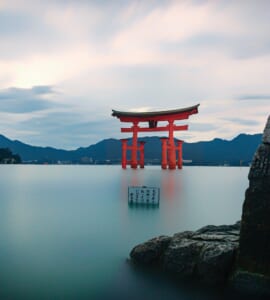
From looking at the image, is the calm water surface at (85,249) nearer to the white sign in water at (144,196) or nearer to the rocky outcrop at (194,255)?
the rocky outcrop at (194,255)

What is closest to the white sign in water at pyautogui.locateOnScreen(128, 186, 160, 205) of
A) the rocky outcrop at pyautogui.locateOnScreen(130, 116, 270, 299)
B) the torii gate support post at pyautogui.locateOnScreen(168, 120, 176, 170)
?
the rocky outcrop at pyautogui.locateOnScreen(130, 116, 270, 299)

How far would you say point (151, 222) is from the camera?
10469 mm

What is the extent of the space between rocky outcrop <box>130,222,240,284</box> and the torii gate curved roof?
36909 millimetres

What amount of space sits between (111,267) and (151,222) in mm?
4720

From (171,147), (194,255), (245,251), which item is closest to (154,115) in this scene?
(171,147)

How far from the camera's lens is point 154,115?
44.8 m

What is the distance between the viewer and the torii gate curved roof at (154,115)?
42469 millimetres

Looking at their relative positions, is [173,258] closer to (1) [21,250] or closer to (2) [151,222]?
(1) [21,250]

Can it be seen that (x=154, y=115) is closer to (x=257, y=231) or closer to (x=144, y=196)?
(x=144, y=196)

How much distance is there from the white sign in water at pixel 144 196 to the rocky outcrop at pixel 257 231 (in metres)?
9.58

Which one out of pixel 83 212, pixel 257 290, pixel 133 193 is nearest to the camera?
pixel 257 290

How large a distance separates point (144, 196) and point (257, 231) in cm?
993

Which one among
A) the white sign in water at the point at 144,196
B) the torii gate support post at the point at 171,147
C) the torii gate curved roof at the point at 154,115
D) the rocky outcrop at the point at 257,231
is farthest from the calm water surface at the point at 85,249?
the torii gate support post at the point at 171,147

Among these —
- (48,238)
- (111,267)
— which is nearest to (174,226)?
(48,238)
